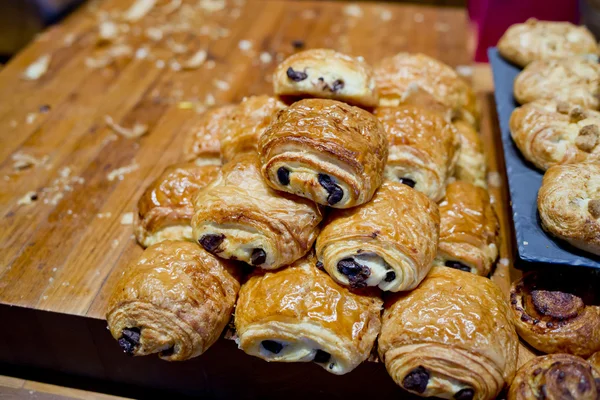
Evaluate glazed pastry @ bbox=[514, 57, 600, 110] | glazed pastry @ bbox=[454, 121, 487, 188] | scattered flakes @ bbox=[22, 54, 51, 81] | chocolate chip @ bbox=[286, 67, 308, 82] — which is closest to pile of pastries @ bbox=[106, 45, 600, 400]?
chocolate chip @ bbox=[286, 67, 308, 82]

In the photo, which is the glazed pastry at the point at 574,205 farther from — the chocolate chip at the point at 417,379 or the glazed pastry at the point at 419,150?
the chocolate chip at the point at 417,379

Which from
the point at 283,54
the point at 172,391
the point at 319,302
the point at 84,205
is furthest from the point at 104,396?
the point at 283,54

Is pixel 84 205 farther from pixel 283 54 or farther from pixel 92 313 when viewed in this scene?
pixel 283 54

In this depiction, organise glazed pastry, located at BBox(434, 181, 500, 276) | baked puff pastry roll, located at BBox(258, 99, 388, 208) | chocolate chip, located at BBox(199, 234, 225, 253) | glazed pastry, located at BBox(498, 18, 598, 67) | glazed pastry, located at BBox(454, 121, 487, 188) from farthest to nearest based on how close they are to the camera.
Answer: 1. glazed pastry, located at BBox(498, 18, 598, 67)
2. glazed pastry, located at BBox(454, 121, 487, 188)
3. glazed pastry, located at BBox(434, 181, 500, 276)
4. chocolate chip, located at BBox(199, 234, 225, 253)
5. baked puff pastry roll, located at BBox(258, 99, 388, 208)

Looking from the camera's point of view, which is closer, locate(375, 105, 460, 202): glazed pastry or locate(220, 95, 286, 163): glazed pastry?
locate(375, 105, 460, 202): glazed pastry

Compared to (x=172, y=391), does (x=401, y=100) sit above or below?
above

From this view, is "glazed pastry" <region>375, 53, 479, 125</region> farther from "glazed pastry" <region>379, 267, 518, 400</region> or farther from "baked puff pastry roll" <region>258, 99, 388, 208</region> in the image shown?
"glazed pastry" <region>379, 267, 518, 400</region>
